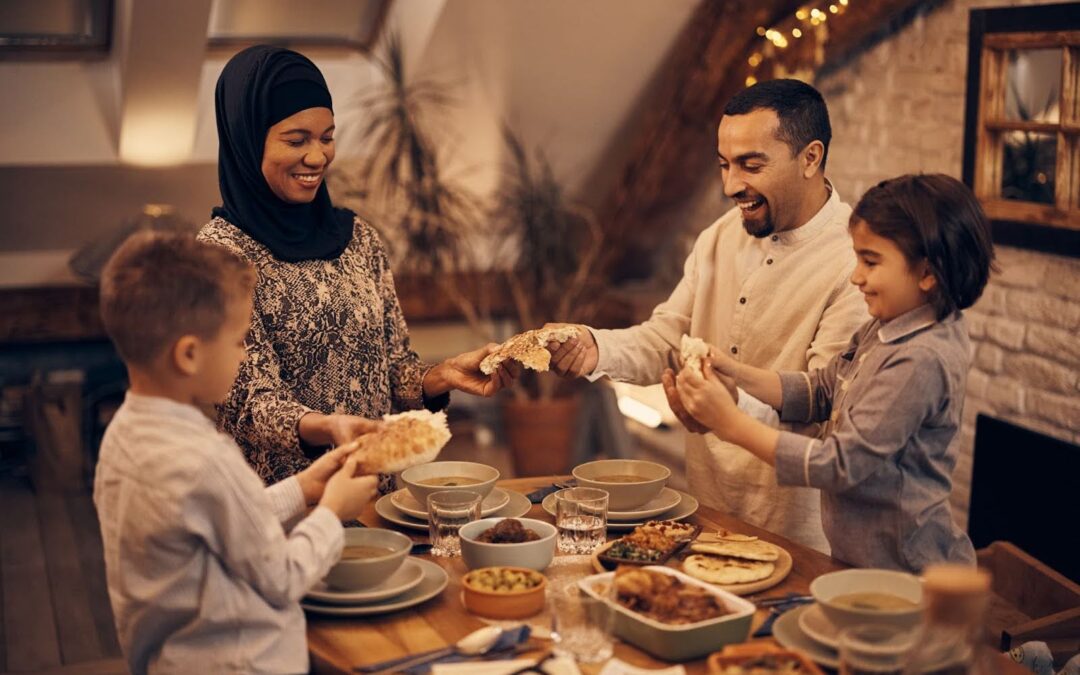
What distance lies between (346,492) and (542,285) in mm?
4141

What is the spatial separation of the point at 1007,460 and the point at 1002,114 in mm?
1130

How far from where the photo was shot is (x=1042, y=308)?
395 centimetres

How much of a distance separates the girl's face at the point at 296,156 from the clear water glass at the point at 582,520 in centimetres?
92

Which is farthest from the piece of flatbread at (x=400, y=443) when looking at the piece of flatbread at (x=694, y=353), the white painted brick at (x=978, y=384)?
the white painted brick at (x=978, y=384)

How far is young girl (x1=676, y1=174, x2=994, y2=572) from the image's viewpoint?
2.18m

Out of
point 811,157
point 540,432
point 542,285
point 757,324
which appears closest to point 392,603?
point 757,324

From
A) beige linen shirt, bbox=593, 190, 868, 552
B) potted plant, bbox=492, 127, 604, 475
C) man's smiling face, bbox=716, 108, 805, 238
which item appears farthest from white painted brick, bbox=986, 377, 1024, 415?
potted plant, bbox=492, 127, 604, 475

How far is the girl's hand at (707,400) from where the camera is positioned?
2314 millimetres

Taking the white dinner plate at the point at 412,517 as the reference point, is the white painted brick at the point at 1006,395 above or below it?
above

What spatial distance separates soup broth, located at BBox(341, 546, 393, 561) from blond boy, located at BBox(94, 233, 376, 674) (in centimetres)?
25

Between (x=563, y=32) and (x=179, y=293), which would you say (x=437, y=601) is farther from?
(x=563, y=32)

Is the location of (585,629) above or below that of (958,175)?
below

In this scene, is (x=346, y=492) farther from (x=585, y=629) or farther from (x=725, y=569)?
(x=725, y=569)

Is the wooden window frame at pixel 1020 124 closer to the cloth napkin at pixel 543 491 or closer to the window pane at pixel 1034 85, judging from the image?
the window pane at pixel 1034 85
